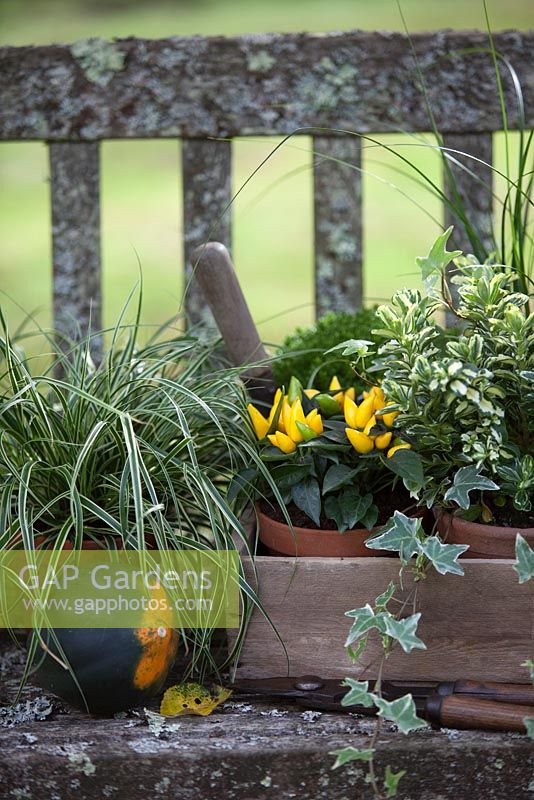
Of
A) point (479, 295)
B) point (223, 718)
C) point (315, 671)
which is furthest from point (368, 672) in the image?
point (479, 295)

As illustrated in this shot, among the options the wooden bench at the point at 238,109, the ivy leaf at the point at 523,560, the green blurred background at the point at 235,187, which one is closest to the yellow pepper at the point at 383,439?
the ivy leaf at the point at 523,560

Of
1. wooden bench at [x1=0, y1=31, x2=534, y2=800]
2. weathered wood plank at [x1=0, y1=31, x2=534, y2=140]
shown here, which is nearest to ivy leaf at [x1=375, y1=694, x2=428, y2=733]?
wooden bench at [x1=0, y1=31, x2=534, y2=800]

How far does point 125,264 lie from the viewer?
4.75 metres

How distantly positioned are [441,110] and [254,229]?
10.7ft

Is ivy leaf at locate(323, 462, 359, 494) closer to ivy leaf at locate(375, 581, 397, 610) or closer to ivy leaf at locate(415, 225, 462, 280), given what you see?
ivy leaf at locate(375, 581, 397, 610)

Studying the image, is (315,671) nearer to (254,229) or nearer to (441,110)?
(441,110)

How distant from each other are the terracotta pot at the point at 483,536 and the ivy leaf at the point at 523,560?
0.26 feet

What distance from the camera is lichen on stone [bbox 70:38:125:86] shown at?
64.6 inches

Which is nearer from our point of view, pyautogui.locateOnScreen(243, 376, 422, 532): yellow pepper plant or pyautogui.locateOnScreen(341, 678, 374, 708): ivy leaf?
pyautogui.locateOnScreen(341, 678, 374, 708): ivy leaf

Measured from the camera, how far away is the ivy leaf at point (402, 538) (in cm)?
93

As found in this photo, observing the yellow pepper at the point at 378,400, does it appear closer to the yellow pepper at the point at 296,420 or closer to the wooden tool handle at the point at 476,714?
the yellow pepper at the point at 296,420

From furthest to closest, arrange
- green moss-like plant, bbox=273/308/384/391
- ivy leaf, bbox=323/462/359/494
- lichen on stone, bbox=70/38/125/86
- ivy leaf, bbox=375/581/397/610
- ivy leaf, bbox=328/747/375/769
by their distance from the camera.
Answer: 1. lichen on stone, bbox=70/38/125/86
2. green moss-like plant, bbox=273/308/384/391
3. ivy leaf, bbox=323/462/359/494
4. ivy leaf, bbox=375/581/397/610
5. ivy leaf, bbox=328/747/375/769

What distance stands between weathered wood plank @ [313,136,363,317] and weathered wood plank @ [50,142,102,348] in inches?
18.3

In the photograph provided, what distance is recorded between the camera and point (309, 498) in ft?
3.42
